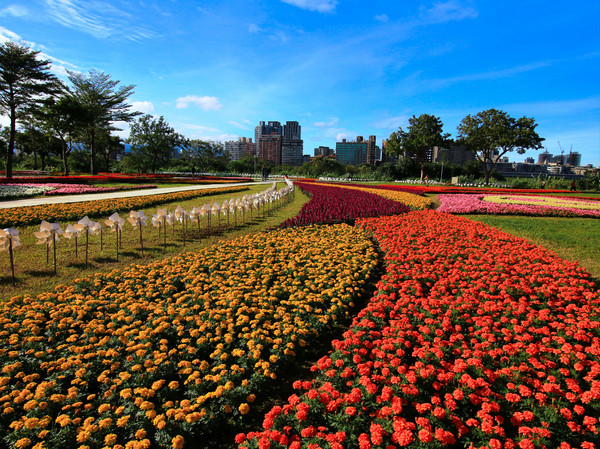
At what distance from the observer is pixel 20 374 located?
286 centimetres

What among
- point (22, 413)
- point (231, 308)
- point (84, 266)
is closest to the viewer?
point (22, 413)

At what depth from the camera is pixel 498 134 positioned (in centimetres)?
3688

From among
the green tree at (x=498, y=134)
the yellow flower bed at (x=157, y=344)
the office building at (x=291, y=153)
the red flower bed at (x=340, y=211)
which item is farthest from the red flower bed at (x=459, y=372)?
the office building at (x=291, y=153)

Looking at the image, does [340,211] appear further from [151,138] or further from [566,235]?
[151,138]

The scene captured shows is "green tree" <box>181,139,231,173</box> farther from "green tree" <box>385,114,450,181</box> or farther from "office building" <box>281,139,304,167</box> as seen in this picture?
"office building" <box>281,139,304,167</box>

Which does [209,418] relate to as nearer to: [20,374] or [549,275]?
[20,374]

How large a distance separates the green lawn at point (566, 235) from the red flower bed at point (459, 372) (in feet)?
8.69

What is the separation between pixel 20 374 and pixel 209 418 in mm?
1999

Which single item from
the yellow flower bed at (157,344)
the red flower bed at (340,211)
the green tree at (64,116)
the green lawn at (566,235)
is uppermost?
the green tree at (64,116)

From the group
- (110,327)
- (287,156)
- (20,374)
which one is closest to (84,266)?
(110,327)

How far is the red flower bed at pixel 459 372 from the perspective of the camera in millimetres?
2193

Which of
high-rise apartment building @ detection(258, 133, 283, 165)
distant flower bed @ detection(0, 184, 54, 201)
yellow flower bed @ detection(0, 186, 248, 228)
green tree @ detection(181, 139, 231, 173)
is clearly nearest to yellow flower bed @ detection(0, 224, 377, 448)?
yellow flower bed @ detection(0, 186, 248, 228)

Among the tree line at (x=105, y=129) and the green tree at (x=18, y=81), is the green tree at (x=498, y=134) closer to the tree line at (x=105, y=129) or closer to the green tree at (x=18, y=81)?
the tree line at (x=105, y=129)

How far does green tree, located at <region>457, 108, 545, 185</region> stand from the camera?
3606cm
